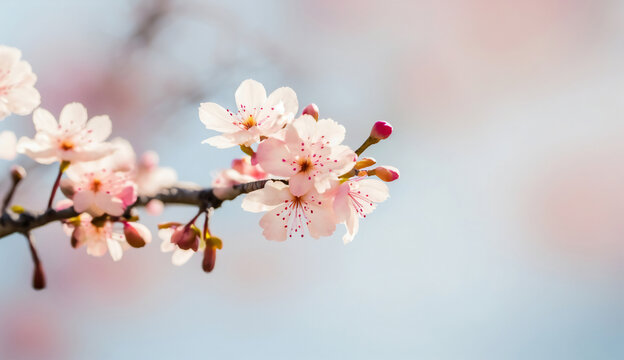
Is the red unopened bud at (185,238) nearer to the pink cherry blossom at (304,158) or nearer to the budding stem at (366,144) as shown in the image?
the pink cherry blossom at (304,158)

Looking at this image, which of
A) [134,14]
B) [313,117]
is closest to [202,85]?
[134,14]

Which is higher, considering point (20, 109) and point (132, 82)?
point (132, 82)

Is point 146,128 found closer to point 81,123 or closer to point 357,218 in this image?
point 81,123

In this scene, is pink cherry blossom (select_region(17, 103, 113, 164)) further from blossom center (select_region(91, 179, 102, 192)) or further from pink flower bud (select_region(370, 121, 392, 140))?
pink flower bud (select_region(370, 121, 392, 140))

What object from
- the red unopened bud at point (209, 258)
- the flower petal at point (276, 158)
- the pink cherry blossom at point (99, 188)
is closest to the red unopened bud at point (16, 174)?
the pink cherry blossom at point (99, 188)

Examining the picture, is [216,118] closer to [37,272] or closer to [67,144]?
[67,144]

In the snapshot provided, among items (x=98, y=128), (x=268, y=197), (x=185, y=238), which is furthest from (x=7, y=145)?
(x=268, y=197)

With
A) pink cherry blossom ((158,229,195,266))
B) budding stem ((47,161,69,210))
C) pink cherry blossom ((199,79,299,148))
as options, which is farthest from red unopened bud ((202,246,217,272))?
budding stem ((47,161,69,210))
